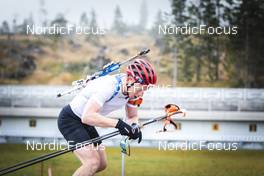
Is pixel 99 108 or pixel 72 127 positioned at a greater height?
pixel 99 108

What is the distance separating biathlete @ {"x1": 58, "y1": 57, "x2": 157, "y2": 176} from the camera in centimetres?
272

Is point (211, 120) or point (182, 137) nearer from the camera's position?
point (182, 137)

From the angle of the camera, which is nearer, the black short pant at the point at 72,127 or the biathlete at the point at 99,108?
the biathlete at the point at 99,108

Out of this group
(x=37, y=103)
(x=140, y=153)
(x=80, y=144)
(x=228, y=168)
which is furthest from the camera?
(x=37, y=103)

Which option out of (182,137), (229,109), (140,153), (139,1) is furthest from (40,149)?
(229,109)

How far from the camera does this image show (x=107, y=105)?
2906 millimetres

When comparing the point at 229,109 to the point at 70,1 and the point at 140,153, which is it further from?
the point at 70,1

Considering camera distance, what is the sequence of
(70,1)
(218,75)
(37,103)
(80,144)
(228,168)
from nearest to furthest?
(80,144) → (228,168) → (70,1) → (37,103) → (218,75)

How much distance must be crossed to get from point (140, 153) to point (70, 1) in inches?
70.2

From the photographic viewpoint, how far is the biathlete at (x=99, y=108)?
272 centimetres

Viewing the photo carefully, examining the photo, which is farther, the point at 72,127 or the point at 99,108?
the point at 72,127

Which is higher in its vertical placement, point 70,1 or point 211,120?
point 70,1

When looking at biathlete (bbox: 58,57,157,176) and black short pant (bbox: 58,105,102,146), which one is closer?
biathlete (bbox: 58,57,157,176)

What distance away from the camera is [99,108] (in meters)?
2.73
